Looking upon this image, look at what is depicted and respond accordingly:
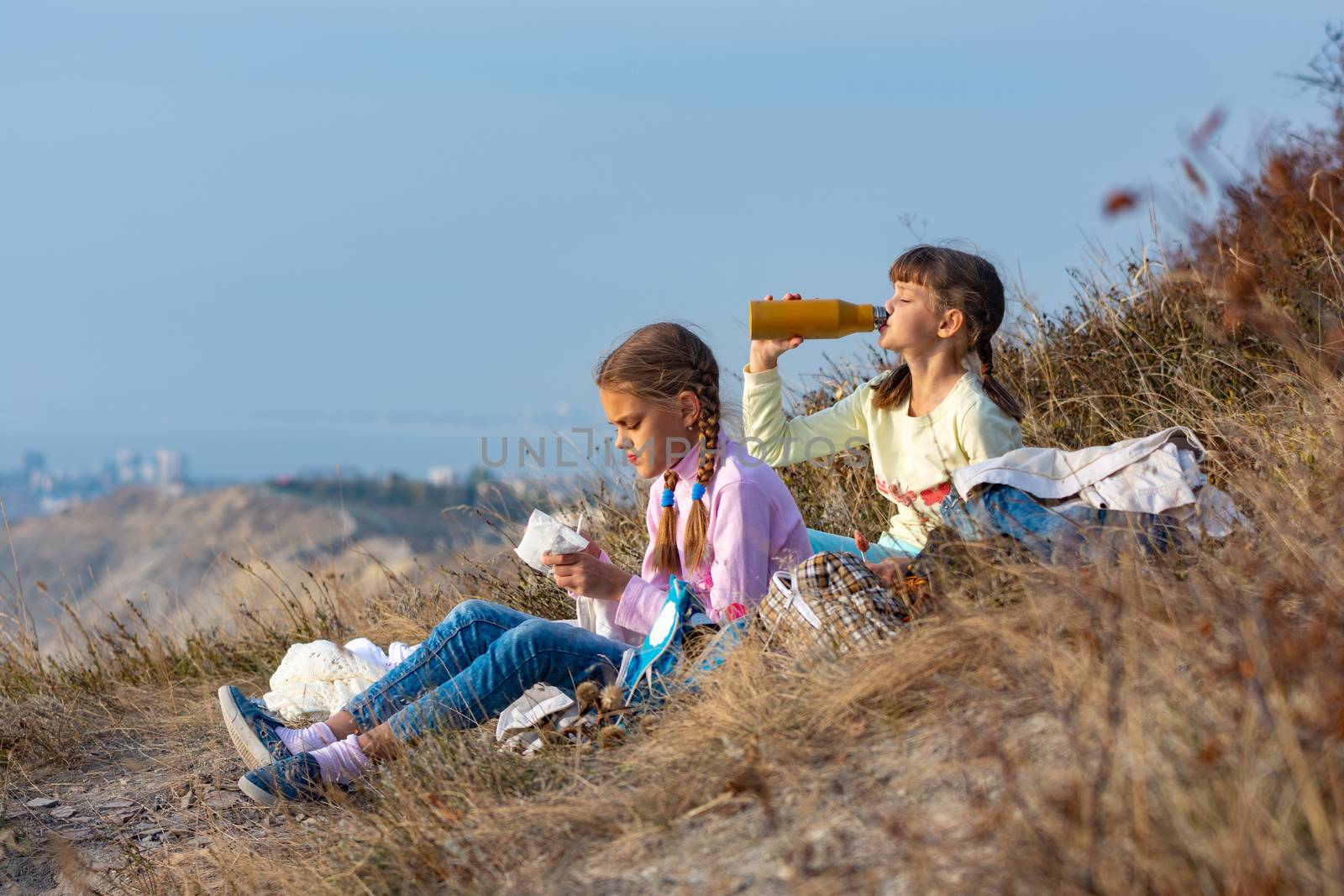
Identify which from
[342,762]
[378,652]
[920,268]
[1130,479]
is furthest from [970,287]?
[378,652]

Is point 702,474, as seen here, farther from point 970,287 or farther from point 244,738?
point 244,738

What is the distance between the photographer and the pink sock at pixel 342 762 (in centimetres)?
334

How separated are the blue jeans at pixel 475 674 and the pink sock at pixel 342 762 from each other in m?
0.10

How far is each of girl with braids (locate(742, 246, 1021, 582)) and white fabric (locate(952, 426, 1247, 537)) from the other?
0.45m

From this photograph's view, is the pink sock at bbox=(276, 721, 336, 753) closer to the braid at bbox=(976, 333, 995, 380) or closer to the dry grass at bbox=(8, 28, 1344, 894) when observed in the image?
the dry grass at bbox=(8, 28, 1344, 894)

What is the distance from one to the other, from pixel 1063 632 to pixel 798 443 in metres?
1.95

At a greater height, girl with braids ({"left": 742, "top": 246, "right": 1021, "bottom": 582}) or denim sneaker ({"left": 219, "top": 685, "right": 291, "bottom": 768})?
girl with braids ({"left": 742, "top": 246, "right": 1021, "bottom": 582})

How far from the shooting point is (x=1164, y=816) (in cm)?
182

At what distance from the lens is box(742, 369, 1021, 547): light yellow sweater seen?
379 centimetres

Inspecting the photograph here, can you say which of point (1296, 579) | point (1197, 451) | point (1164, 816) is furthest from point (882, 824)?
point (1197, 451)

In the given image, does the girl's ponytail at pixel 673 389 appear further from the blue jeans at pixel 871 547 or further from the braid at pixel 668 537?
the blue jeans at pixel 871 547

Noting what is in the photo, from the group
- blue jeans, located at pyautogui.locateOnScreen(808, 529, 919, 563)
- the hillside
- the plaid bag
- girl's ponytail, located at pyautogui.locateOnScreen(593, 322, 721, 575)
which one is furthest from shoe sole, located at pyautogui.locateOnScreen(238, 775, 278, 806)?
the hillside

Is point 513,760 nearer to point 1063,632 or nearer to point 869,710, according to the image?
point 869,710

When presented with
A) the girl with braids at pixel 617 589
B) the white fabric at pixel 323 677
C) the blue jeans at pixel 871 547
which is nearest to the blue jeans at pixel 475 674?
the girl with braids at pixel 617 589
